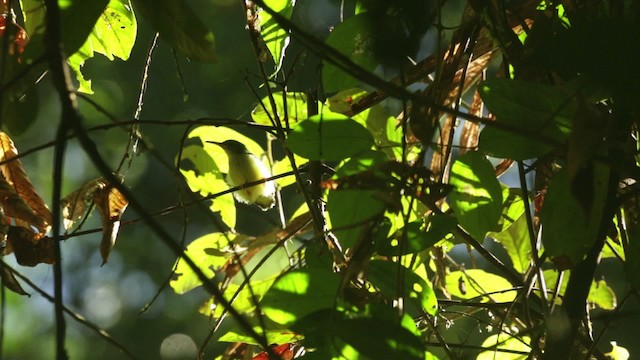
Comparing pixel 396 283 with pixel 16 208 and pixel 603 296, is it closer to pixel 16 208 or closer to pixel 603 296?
pixel 16 208

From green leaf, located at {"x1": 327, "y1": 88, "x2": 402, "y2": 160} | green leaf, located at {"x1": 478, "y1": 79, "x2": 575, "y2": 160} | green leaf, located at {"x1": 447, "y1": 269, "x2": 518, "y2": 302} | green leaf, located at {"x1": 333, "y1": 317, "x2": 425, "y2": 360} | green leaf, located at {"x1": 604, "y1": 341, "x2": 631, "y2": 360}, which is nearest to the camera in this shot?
green leaf, located at {"x1": 333, "y1": 317, "x2": 425, "y2": 360}

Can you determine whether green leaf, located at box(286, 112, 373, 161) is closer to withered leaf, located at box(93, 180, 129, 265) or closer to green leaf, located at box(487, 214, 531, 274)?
withered leaf, located at box(93, 180, 129, 265)

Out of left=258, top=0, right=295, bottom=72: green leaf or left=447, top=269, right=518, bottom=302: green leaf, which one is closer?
left=258, top=0, right=295, bottom=72: green leaf

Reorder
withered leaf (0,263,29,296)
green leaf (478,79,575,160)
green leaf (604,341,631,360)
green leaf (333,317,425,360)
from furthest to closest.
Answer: green leaf (604,341,631,360) < withered leaf (0,263,29,296) < green leaf (478,79,575,160) < green leaf (333,317,425,360)

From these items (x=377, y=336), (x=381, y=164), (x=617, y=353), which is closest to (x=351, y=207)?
(x=381, y=164)

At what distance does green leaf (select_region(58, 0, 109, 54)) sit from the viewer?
703 mm

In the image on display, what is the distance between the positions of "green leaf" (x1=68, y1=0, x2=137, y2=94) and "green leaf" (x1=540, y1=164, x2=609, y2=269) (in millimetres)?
494

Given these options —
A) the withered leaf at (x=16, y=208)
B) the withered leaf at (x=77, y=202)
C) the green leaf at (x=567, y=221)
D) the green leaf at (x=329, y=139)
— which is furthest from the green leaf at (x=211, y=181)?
the green leaf at (x=567, y=221)

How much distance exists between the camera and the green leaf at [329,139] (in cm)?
72

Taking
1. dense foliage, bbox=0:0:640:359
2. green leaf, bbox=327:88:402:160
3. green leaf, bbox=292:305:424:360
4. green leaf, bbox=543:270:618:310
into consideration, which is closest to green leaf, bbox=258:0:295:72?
dense foliage, bbox=0:0:640:359

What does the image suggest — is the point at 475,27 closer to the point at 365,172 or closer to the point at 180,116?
the point at 365,172

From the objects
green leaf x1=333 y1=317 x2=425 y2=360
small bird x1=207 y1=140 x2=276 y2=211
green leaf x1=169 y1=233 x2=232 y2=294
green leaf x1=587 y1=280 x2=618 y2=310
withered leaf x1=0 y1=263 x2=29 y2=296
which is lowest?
green leaf x1=333 y1=317 x2=425 y2=360

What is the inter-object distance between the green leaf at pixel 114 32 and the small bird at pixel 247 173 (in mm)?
175

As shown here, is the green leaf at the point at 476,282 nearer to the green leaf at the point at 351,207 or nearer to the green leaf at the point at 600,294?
the green leaf at the point at 600,294
